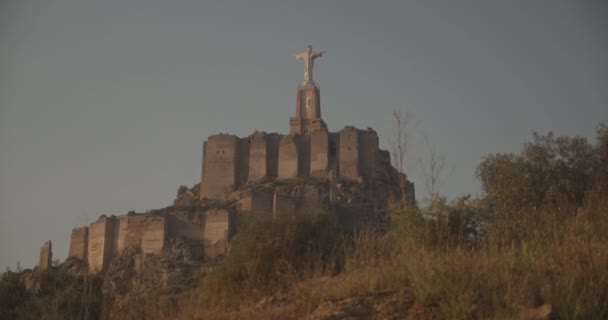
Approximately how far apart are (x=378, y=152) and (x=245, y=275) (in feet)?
143

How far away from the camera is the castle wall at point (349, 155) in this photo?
158ft

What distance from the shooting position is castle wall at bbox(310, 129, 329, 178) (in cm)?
4850

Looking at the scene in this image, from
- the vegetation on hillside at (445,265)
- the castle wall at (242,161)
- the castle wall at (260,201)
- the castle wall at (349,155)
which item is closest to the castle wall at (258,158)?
the castle wall at (242,161)

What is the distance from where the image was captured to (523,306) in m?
4.42

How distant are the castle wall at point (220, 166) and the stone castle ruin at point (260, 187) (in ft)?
0.21

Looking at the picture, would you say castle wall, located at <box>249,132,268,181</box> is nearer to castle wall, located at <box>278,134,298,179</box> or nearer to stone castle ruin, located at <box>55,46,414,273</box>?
stone castle ruin, located at <box>55,46,414,273</box>

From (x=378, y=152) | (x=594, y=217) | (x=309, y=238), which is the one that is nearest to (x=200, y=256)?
(x=378, y=152)

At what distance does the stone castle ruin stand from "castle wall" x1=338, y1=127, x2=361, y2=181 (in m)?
0.06

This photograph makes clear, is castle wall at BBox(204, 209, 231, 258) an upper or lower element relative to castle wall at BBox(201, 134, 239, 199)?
lower

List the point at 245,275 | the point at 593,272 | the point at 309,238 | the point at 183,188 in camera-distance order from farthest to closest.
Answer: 1. the point at 183,188
2. the point at 309,238
3. the point at 245,275
4. the point at 593,272

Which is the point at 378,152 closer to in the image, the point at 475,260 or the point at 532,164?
the point at 532,164

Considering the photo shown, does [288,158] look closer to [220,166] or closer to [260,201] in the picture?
[220,166]

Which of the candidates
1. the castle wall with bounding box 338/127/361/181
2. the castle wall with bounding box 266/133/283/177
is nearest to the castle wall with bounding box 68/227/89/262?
the castle wall with bounding box 266/133/283/177

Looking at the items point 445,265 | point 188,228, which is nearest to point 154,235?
point 188,228
